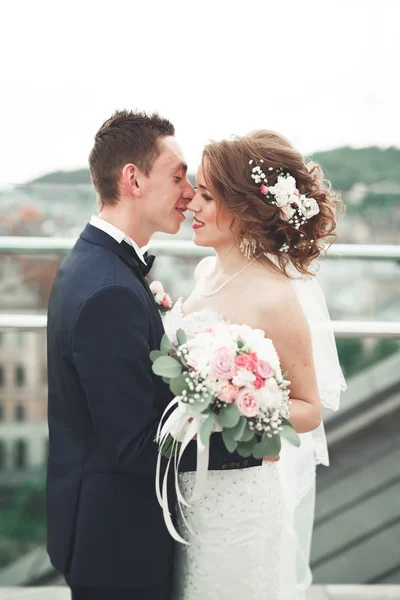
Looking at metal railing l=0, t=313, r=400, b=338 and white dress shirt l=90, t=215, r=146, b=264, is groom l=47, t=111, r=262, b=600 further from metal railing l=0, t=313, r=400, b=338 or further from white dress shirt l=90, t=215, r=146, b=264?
metal railing l=0, t=313, r=400, b=338

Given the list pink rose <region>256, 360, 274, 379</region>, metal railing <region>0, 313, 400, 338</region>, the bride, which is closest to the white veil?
the bride

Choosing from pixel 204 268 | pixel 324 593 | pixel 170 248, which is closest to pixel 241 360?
pixel 204 268

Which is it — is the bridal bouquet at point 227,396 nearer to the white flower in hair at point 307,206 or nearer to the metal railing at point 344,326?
the white flower in hair at point 307,206

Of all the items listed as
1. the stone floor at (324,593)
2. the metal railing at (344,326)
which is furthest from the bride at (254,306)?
the stone floor at (324,593)

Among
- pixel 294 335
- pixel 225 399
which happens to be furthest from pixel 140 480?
pixel 294 335

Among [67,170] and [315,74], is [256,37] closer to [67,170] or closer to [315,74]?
[315,74]

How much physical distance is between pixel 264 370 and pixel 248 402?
9cm

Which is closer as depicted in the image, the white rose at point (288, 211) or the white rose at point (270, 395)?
the white rose at point (270, 395)

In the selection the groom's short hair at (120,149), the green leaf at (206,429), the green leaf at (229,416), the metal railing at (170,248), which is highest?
the groom's short hair at (120,149)

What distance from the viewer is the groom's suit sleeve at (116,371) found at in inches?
58.3

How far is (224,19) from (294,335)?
2.02m

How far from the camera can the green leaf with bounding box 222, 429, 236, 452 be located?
141 centimetres

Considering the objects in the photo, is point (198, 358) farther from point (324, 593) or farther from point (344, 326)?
point (324, 593)

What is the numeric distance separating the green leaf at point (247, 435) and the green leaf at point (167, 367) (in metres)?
0.20
